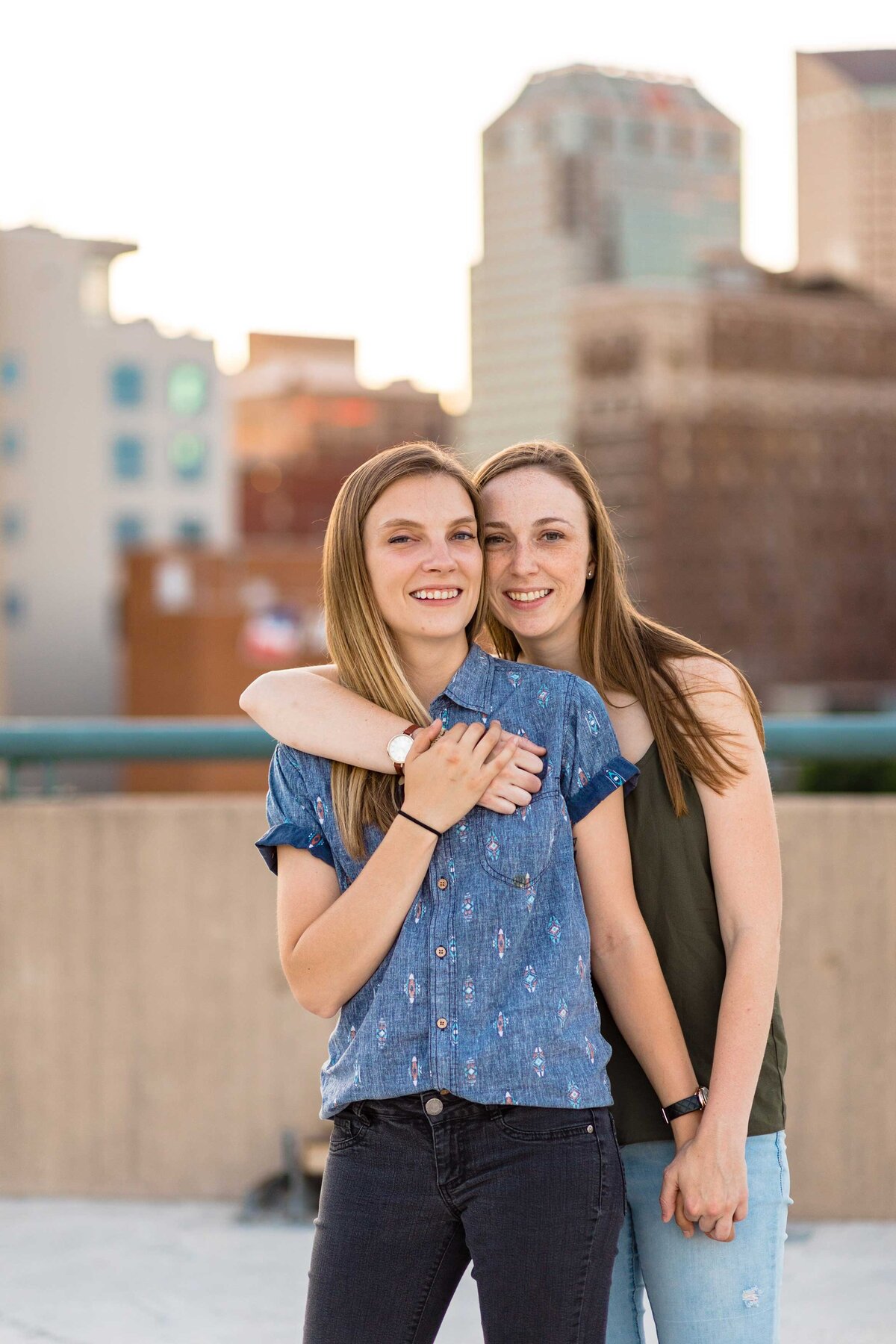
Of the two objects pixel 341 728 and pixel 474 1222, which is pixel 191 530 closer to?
pixel 341 728

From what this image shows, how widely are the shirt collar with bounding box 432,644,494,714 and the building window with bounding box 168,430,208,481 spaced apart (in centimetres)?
9254

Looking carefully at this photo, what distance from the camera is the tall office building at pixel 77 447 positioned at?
86.3 meters

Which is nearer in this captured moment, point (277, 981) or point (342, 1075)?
point (342, 1075)

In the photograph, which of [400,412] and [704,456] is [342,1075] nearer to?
[704,456]

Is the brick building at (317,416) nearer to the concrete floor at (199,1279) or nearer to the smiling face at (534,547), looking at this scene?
the concrete floor at (199,1279)

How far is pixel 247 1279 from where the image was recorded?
3834 mm

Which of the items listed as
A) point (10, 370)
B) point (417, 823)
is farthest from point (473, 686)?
point (10, 370)

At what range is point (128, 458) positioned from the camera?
91.8 meters

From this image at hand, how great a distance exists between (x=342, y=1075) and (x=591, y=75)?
197 m

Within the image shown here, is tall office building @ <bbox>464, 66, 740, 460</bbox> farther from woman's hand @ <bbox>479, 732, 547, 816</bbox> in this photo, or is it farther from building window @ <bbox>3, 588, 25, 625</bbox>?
woman's hand @ <bbox>479, 732, 547, 816</bbox>

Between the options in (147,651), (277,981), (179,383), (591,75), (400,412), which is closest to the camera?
(277,981)

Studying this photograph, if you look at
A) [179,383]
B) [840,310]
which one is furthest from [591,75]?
[179,383]

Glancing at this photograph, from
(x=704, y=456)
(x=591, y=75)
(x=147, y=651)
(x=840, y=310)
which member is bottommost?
(x=147, y=651)

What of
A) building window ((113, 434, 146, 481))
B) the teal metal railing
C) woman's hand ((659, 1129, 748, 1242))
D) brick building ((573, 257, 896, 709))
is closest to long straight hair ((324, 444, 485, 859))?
woman's hand ((659, 1129, 748, 1242))
